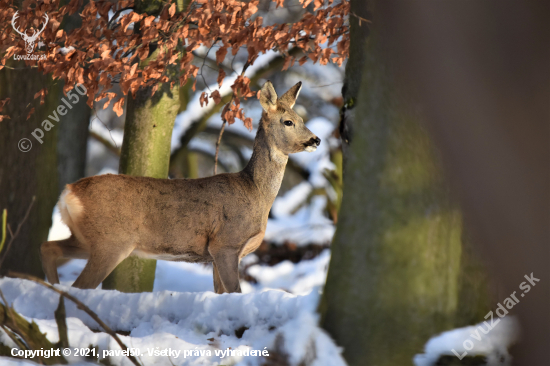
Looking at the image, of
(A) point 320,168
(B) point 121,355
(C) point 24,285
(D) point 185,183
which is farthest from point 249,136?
(B) point 121,355

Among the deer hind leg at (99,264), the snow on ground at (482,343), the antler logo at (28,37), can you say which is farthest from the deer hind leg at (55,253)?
the snow on ground at (482,343)

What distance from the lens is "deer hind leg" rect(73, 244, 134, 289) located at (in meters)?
5.30

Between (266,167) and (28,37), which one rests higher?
(28,37)

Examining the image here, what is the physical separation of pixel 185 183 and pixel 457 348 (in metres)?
3.32

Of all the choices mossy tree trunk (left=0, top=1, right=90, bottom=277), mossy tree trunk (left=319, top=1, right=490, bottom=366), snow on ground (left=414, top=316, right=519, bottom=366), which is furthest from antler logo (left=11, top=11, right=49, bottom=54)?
snow on ground (left=414, top=316, right=519, bottom=366)

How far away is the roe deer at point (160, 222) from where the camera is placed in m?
5.41

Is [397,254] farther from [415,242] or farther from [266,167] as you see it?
[266,167]

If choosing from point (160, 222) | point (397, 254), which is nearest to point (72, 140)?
point (160, 222)

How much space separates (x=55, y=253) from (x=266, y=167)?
89.7 inches

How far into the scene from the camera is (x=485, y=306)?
11.1ft

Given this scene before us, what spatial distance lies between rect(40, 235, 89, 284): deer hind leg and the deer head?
87.9 inches

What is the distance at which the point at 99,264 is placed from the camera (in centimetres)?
534

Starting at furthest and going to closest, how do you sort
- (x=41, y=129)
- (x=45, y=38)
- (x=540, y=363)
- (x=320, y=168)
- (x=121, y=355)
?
(x=320, y=168), (x=41, y=129), (x=45, y=38), (x=121, y=355), (x=540, y=363)

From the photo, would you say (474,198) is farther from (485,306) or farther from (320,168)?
(320,168)
